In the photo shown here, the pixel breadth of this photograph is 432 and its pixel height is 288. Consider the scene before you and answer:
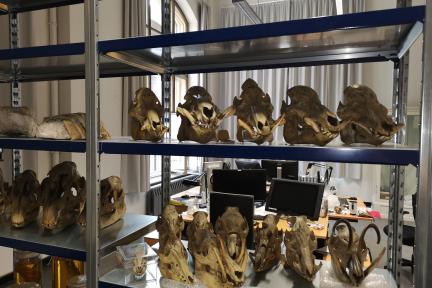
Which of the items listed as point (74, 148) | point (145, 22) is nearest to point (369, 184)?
point (145, 22)

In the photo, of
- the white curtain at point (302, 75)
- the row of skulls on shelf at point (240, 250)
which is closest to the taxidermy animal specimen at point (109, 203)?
the row of skulls on shelf at point (240, 250)

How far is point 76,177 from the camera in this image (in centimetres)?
159

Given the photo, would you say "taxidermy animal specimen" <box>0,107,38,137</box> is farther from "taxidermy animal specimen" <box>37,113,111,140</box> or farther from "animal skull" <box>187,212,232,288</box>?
"animal skull" <box>187,212,232,288</box>

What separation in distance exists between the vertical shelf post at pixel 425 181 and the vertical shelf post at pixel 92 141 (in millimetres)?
1094

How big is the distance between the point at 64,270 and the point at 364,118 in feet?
5.17

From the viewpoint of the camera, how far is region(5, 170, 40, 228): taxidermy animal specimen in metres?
1.52

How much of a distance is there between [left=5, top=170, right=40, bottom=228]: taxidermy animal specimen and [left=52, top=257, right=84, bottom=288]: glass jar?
261 millimetres

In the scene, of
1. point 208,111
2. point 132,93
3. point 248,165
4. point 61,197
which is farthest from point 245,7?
point 61,197

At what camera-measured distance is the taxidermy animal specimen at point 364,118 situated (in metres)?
1.03

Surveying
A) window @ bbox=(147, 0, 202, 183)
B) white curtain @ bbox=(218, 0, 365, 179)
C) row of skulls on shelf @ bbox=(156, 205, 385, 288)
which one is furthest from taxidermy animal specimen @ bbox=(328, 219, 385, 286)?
white curtain @ bbox=(218, 0, 365, 179)

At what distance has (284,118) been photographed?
1134mm

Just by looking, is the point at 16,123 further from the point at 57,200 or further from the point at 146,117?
the point at 146,117

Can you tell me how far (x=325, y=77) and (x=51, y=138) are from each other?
4.65m

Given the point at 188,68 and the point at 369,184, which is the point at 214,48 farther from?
the point at 369,184
